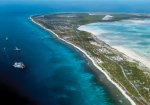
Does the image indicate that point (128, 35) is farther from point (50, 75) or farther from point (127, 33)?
point (50, 75)

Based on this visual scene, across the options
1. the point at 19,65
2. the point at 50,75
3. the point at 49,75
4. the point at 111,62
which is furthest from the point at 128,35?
the point at 19,65

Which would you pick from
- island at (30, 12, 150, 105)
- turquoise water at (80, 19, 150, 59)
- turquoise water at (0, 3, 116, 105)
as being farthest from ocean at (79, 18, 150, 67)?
turquoise water at (0, 3, 116, 105)

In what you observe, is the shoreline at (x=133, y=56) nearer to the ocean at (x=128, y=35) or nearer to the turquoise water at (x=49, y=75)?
the ocean at (x=128, y=35)

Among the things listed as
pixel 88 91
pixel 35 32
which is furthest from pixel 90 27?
pixel 88 91

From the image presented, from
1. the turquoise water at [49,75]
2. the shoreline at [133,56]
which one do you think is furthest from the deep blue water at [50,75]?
the shoreline at [133,56]

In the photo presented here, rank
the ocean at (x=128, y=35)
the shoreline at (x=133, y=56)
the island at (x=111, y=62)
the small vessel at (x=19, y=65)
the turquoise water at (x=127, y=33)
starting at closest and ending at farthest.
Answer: the island at (x=111, y=62), the small vessel at (x=19, y=65), the shoreline at (x=133, y=56), the ocean at (x=128, y=35), the turquoise water at (x=127, y=33)

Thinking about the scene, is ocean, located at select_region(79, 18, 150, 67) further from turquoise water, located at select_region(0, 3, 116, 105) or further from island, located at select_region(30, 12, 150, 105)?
turquoise water, located at select_region(0, 3, 116, 105)
